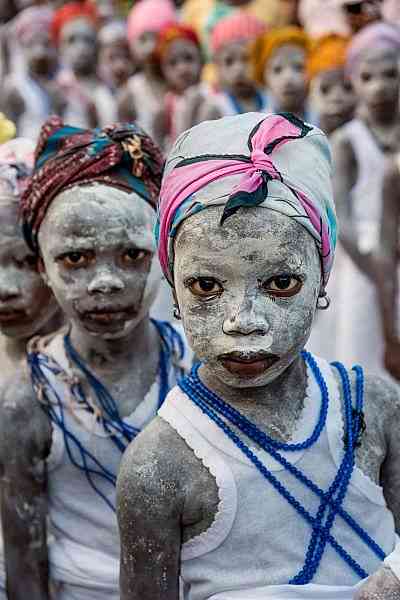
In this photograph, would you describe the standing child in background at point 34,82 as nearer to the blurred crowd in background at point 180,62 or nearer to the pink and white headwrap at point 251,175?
the blurred crowd in background at point 180,62

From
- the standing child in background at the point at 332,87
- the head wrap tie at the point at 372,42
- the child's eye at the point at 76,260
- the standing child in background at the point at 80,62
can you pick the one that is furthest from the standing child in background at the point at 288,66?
the child's eye at the point at 76,260

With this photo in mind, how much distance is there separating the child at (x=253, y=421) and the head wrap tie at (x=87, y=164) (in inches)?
20.3

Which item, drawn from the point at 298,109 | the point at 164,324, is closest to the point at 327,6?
the point at 298,109

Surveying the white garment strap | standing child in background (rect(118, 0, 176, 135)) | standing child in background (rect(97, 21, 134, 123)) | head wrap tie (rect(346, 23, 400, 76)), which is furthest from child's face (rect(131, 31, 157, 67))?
the white garment strap

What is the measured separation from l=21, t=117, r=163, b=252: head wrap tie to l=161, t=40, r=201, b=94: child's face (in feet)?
18.0

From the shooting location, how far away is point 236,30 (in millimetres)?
7488

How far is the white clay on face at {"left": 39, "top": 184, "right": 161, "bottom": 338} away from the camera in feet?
8.25

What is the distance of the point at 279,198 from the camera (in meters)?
1.95

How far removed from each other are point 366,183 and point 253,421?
12.4 feet

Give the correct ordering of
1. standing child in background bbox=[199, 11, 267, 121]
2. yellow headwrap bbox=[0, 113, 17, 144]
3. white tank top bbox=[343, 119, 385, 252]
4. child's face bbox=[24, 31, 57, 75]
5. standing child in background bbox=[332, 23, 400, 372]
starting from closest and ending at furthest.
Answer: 1. yellow headwrap bbox=[0, 113, 17, 144]
2. standing child in background bbox=[332, 23, 400, 372]
3. white tank top bbox=[343, 119, 385, 252]
4. standing child in background bbox=[199, 11, 267, 121]
5. child's face bbox=[24, 31, 57, 75]

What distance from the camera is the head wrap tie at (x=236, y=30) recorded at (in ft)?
24.4

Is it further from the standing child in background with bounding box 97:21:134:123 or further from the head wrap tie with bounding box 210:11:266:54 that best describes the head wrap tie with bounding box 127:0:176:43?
the head wrap tie with bounding box 210:11:266:54

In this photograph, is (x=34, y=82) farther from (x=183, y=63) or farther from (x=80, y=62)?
(x=183, y=63)

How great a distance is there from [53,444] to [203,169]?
0.97m
